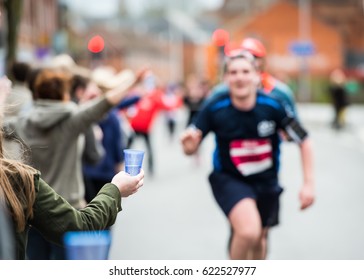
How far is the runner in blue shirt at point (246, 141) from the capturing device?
5414mm

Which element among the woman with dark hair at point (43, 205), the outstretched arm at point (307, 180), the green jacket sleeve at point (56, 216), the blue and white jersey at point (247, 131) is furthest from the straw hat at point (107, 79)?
the green jacket sleeve at point (56, 216)

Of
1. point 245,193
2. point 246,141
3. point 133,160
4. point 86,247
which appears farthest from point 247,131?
point 86,247

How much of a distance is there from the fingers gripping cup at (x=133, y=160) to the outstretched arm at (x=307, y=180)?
3183 millimetres

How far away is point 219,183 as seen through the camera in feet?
18.1

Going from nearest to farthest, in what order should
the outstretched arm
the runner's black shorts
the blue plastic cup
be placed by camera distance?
the blue plastic cup → the runner's black shorts → the outstretched arm

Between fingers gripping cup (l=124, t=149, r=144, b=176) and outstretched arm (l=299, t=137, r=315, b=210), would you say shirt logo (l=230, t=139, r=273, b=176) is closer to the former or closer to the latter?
outstretched arm (l=299, t=137, r=315, b=210)


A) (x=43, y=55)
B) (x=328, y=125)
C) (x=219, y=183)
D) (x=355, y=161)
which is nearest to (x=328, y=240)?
(x=219, y=183)

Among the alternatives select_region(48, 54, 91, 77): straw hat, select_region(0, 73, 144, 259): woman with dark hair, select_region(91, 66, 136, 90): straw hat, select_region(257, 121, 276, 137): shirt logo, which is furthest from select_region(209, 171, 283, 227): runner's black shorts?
select_region(0, 73, 144, 259): woman with dark hair

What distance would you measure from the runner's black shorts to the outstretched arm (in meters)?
0.17

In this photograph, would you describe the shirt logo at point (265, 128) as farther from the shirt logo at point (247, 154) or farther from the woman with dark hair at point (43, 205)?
the woman with dark hair at point (43, 205)

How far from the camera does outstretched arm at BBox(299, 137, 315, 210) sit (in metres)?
5.64

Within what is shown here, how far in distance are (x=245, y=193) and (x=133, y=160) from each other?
2.96 meters

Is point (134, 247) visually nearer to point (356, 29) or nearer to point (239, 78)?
point (239, 78)

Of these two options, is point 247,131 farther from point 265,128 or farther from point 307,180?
point 307,180
